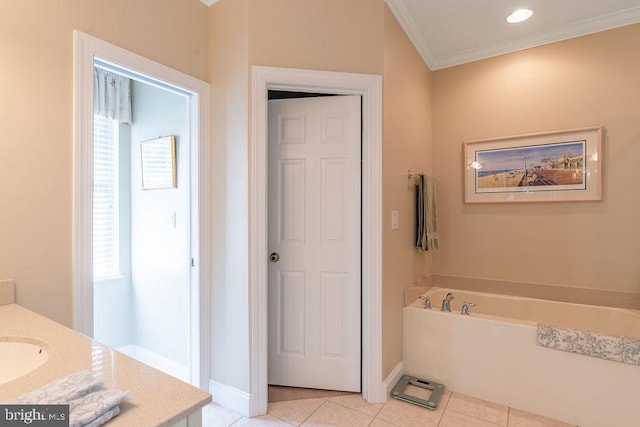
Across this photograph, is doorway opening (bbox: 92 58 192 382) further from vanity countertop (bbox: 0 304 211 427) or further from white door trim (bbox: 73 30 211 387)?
vanity countertop (bbox: 0 304 211 427)

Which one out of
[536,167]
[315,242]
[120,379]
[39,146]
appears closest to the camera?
[120,379]

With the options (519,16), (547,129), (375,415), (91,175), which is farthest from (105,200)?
(547,129)

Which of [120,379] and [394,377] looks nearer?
[120,379]

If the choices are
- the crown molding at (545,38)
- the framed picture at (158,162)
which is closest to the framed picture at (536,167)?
the crown molding at (545,38)

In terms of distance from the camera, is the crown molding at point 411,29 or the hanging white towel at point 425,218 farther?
the hanging white towel at point 425,218

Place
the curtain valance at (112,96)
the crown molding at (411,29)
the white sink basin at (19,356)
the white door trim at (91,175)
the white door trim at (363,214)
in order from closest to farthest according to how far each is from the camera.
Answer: the white sink basin at (19,356) → the white door trim at (91,175) → the white door trim at (363,214) → the crown molding at (411,29) → the curtain valance at (112,96)

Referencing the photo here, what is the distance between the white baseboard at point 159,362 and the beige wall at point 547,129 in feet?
7.76

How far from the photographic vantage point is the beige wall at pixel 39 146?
4.25 feet

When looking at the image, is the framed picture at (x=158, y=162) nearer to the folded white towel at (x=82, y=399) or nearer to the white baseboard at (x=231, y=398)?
the white baseboard at (x=231, y=398)

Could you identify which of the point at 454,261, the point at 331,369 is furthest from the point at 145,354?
the point at 454,261

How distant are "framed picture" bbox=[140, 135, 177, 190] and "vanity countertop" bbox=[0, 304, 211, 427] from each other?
5.10ft

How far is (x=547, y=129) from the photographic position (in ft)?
8.35

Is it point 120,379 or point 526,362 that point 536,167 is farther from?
point 120,379

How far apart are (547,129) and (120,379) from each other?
3.14 metres
